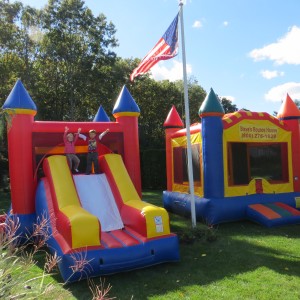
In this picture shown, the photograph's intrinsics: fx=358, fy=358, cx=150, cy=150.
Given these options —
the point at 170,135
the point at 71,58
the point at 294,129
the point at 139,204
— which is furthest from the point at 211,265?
the point at 71,58

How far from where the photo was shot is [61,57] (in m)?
21.0

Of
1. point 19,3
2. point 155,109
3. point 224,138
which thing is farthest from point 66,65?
point 224,138

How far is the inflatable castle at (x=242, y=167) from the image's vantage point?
26.7 feet

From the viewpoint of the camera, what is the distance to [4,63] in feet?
61.6

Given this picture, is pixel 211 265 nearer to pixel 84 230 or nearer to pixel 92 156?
pixel 84 230

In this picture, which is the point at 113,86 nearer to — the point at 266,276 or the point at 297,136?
the point at 297,136

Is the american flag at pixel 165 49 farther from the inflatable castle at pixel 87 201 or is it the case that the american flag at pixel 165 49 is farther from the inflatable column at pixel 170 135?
the inflatable column at pixel 170 135

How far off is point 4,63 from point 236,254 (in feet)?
55.5

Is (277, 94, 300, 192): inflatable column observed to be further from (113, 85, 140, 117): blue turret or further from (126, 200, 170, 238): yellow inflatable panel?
(126, 200, 170, 238): yellow inflatable panel

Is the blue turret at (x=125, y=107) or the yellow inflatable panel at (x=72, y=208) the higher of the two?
the blue turret at (x=125, y=107)

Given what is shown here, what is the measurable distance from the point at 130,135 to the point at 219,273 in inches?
147

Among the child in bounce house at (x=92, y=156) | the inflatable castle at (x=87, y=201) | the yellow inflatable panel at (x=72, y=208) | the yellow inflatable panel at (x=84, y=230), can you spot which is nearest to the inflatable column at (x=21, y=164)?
the inflatable castle at (x=87, y=201)

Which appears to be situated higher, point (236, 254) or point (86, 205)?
point (86, 205)

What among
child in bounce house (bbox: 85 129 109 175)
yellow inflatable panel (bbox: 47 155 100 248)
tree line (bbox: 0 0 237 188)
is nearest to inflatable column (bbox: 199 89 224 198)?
child in bounce house (bbox: 85 129 109 175)
